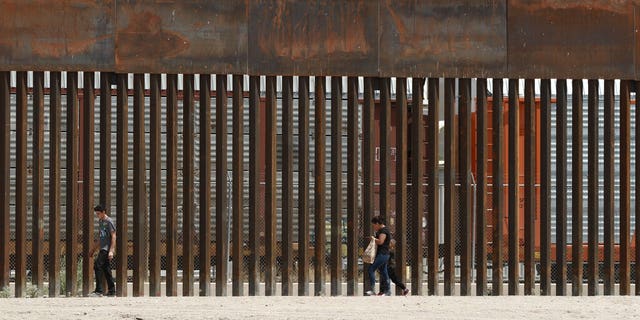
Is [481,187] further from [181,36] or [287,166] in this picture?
[181,36]

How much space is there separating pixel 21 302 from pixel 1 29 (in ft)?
8.47

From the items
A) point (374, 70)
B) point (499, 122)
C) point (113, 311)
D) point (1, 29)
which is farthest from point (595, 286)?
point (1, 29)

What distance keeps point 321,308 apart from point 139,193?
257 centimetres

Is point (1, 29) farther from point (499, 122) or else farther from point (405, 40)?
point (499, 122)

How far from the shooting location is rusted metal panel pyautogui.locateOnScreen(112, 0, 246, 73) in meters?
12.6

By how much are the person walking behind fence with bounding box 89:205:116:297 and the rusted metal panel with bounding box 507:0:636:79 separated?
4243mm

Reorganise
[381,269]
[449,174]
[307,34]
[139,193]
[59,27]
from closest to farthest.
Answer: [59,27] < [307,34] < [139,193] < [449,174] < [381,269]

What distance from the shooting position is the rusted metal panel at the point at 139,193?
12961 millimetres

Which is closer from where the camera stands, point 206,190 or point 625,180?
point 206,190

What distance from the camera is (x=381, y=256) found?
1386cm

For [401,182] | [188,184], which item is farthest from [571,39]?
[188,184]

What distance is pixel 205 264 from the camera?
12977mm

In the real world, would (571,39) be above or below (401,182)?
above

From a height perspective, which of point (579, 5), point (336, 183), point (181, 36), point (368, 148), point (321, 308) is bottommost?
point (321, 308)
